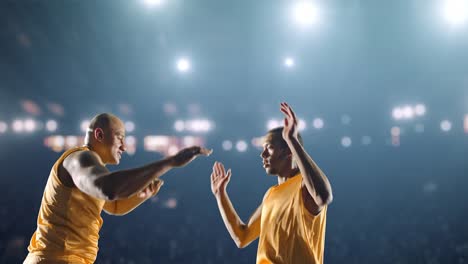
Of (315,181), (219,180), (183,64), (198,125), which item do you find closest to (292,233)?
(315,181)

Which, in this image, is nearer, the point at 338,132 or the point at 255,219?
the point at 255,219

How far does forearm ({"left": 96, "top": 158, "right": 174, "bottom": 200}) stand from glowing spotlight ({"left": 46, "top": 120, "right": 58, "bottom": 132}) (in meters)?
12.5

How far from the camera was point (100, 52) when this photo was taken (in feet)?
42.2

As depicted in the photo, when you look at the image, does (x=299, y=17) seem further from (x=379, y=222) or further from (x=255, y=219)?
(x=255, y=219)

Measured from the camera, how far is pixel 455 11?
447 inches

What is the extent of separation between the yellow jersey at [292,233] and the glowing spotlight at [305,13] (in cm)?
975

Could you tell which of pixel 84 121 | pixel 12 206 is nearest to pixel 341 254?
pixel 84 121

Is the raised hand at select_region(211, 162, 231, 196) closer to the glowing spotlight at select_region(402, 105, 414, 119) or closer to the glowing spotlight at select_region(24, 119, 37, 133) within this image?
the glowing spotlight at select_region(24, 119, 37, 133)

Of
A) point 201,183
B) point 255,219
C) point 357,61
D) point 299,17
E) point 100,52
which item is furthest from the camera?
point 201,183

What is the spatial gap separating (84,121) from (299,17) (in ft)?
25.1

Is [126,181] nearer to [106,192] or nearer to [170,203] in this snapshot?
[106,192]

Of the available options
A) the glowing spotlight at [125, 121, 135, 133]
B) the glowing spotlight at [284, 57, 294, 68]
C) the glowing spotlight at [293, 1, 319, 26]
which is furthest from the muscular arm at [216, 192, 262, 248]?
the glowing spotlight at [125, 121, 135, 133]

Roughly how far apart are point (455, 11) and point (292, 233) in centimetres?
1136

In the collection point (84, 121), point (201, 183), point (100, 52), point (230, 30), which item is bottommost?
point (201, 183)
